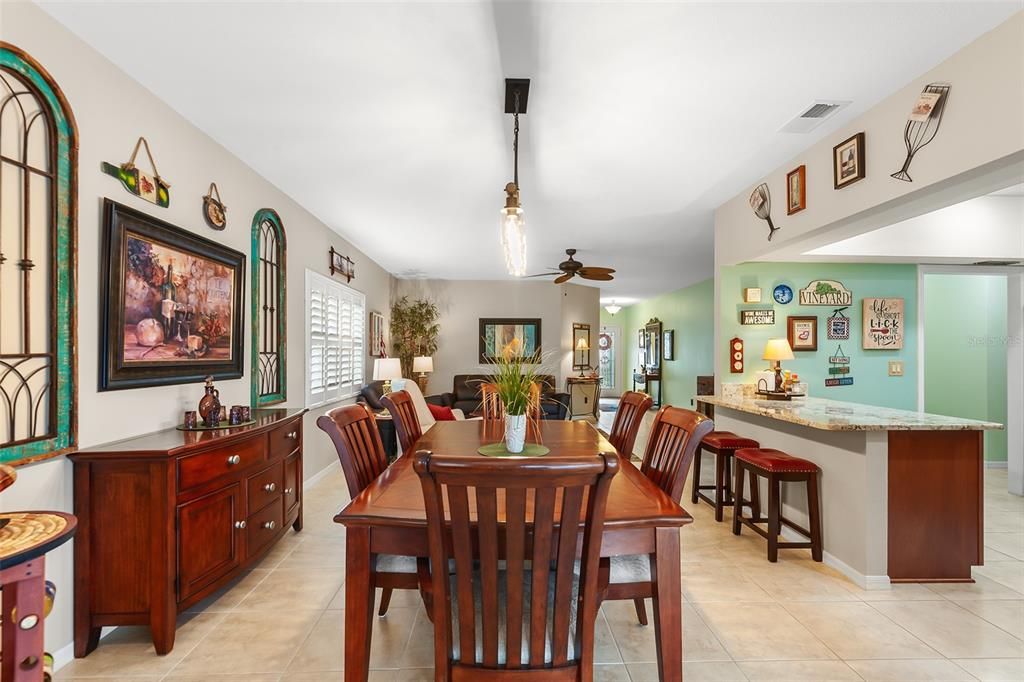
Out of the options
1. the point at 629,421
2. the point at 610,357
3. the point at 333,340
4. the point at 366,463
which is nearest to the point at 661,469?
the point at 629,421

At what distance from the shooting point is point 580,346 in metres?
9.62

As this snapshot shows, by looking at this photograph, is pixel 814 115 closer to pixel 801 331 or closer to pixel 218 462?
pixel 801 331

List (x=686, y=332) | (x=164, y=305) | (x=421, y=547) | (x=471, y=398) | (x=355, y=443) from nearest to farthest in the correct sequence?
(x=421, y=547) < (x=355, y=443) < (x=164, y=305) < (x=471, y=398) < (x=686, y=332)

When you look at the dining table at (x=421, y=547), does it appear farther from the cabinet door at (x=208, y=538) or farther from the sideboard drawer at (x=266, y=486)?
the sideboard drawer at (x=266, y=486)

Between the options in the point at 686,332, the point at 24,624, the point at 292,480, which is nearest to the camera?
the point at 24,624

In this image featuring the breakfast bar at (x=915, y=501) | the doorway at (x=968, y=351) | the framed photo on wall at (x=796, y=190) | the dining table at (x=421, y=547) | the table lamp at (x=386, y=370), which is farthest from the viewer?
the table lamp at (x=386, y=370)

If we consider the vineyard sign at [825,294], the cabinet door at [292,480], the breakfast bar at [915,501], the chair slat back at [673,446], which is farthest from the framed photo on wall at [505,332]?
the chair slat back at [673,446]

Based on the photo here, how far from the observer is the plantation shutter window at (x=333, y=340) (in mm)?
4746

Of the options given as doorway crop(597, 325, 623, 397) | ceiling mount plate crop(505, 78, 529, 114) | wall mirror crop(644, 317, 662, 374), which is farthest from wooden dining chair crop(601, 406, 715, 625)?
doorway crop(597, 325, 623, 397)

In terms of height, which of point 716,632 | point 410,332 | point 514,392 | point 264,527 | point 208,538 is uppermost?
point 410,332

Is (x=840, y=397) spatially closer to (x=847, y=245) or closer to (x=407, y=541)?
(x=847, y=245)

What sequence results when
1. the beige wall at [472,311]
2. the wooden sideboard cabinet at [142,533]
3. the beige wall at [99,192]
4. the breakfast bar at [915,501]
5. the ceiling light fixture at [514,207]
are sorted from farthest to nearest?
the beige wall at [472,311], the breakfast bar at [915,501], the ceiling light fixture at [514,207], the wooden sideboard cabinet at [142,533], the beige wall at [99,192]

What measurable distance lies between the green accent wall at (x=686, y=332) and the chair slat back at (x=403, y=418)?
5.87 m

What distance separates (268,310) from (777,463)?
3.69 metres
